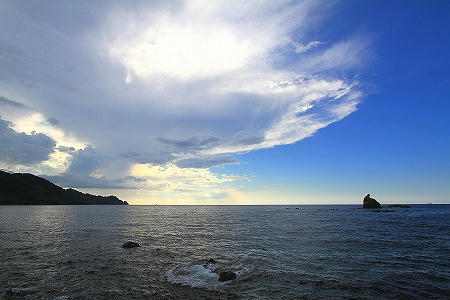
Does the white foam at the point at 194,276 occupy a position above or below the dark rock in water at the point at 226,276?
below

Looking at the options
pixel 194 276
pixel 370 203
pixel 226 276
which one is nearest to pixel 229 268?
pixel 226 276

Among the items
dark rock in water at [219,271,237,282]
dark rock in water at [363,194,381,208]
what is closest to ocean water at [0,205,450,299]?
dark rock in water at [219,271,237,282]

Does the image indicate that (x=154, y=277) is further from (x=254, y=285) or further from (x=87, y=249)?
(x=87, y=249)

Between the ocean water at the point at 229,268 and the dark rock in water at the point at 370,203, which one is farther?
the dark rock in water at the point at 370,203

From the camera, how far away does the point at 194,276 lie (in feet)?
84.8

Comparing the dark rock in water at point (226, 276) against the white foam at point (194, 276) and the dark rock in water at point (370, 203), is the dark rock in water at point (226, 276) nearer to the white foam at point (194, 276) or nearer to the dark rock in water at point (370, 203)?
the white foam at point (194, 276)

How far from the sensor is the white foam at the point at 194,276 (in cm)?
2361

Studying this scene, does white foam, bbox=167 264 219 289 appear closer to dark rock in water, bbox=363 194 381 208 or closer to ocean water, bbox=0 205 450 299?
ocean water, bbox=0 205 450 299

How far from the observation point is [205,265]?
30297mm

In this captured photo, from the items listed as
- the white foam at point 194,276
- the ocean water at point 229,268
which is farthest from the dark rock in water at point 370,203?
the white foam at point 194,276

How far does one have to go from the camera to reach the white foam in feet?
77.5

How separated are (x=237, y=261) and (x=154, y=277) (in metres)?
10.4

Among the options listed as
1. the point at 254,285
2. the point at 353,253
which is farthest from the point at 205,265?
the point at 353,253

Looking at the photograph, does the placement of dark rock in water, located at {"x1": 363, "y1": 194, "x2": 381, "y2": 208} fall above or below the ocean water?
above
